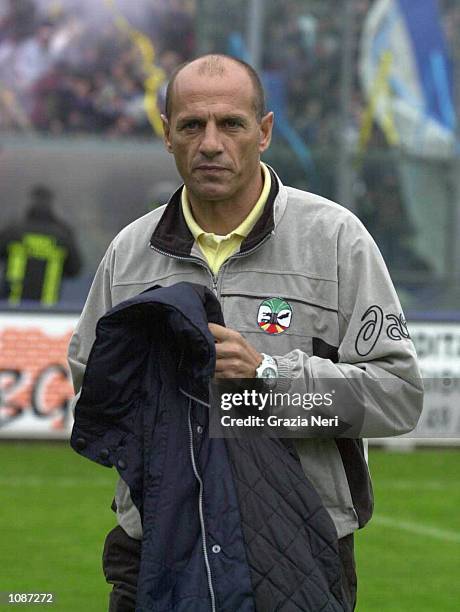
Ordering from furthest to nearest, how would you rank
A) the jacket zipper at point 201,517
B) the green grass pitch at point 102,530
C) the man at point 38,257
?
the man at point 38,257 < the green grass pitch at point 102,530 < the jacket zipper at point 201,517

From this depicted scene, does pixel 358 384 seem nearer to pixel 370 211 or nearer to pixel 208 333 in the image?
pixel 208 333

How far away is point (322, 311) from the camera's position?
363 centimetres

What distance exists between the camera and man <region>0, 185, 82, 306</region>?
741 inches

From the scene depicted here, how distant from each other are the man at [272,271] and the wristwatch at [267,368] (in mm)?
51

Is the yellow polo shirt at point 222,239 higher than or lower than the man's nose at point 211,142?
lower

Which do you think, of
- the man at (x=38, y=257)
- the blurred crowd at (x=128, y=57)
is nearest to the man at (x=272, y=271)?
the man at (x=38, y=257)

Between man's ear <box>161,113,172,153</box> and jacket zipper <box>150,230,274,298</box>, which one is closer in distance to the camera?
jacket zipper <box>150,230,274,298</box>

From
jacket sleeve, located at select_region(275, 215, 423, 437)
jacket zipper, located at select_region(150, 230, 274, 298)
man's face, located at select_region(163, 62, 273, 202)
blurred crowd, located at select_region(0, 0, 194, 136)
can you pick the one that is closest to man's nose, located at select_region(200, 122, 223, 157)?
man's face, located at select_region(163, 62, 273, 202)

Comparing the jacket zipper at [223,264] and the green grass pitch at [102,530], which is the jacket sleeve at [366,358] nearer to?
the jacket zipper at [223,264]

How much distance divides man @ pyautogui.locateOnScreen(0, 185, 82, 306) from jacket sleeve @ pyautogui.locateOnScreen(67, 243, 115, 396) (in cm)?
1484

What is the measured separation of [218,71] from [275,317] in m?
0.57

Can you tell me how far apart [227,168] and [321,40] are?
17755 mm

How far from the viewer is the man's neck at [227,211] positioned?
3746mm

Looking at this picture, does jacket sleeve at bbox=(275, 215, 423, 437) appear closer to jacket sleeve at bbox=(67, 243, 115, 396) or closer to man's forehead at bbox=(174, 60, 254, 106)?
man's forehead at bbox=(174, 60, 254, 106)
